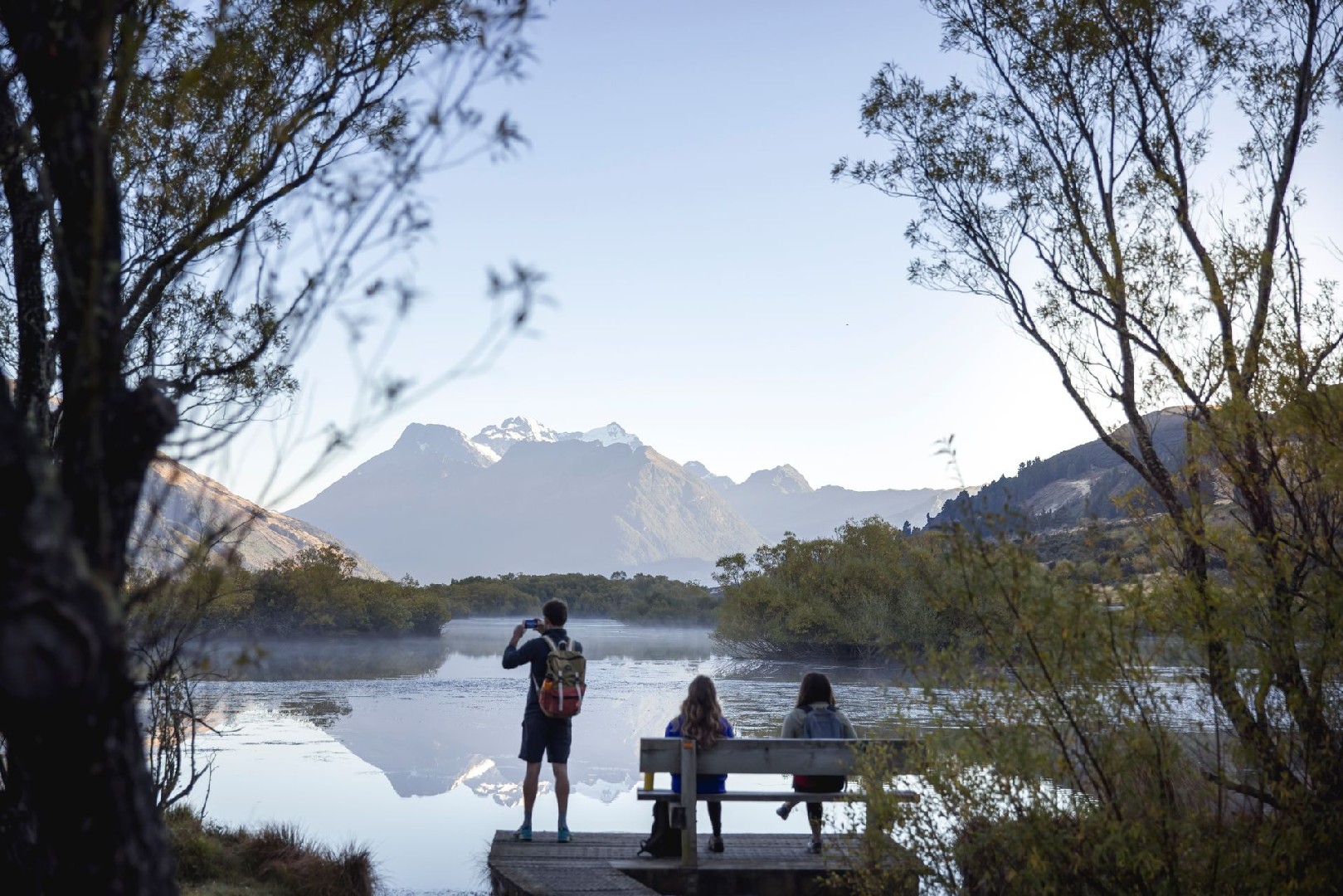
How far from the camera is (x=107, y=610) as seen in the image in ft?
7.02

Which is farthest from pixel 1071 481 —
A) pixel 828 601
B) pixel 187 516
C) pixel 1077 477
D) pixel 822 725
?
pixel 187 516

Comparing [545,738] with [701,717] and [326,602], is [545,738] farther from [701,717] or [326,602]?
[326,602]

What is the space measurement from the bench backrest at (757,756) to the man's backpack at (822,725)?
2.17 feet

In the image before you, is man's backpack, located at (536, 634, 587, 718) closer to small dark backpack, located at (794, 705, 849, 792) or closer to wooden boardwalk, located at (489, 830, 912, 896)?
wooden boardwalk, located at (489, 830, 912, 896)

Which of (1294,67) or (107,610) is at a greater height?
(1294,67)

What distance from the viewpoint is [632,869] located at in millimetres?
7816

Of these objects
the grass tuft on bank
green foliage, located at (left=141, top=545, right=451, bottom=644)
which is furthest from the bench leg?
green foliage, located at (left=141, top=545, right=451, bottom=644)

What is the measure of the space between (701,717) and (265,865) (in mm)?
3436

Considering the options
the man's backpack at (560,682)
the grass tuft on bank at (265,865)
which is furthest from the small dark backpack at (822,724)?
the grass tuft on bank at (265,865)

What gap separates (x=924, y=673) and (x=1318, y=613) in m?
1.96

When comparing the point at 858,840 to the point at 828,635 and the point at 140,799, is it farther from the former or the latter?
the point at 828,635

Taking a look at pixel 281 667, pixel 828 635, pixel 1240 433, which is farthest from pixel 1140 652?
pixel 828 635

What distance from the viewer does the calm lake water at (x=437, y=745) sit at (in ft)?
35.1

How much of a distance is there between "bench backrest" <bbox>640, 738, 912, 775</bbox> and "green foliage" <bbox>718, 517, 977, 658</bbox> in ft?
82.3
